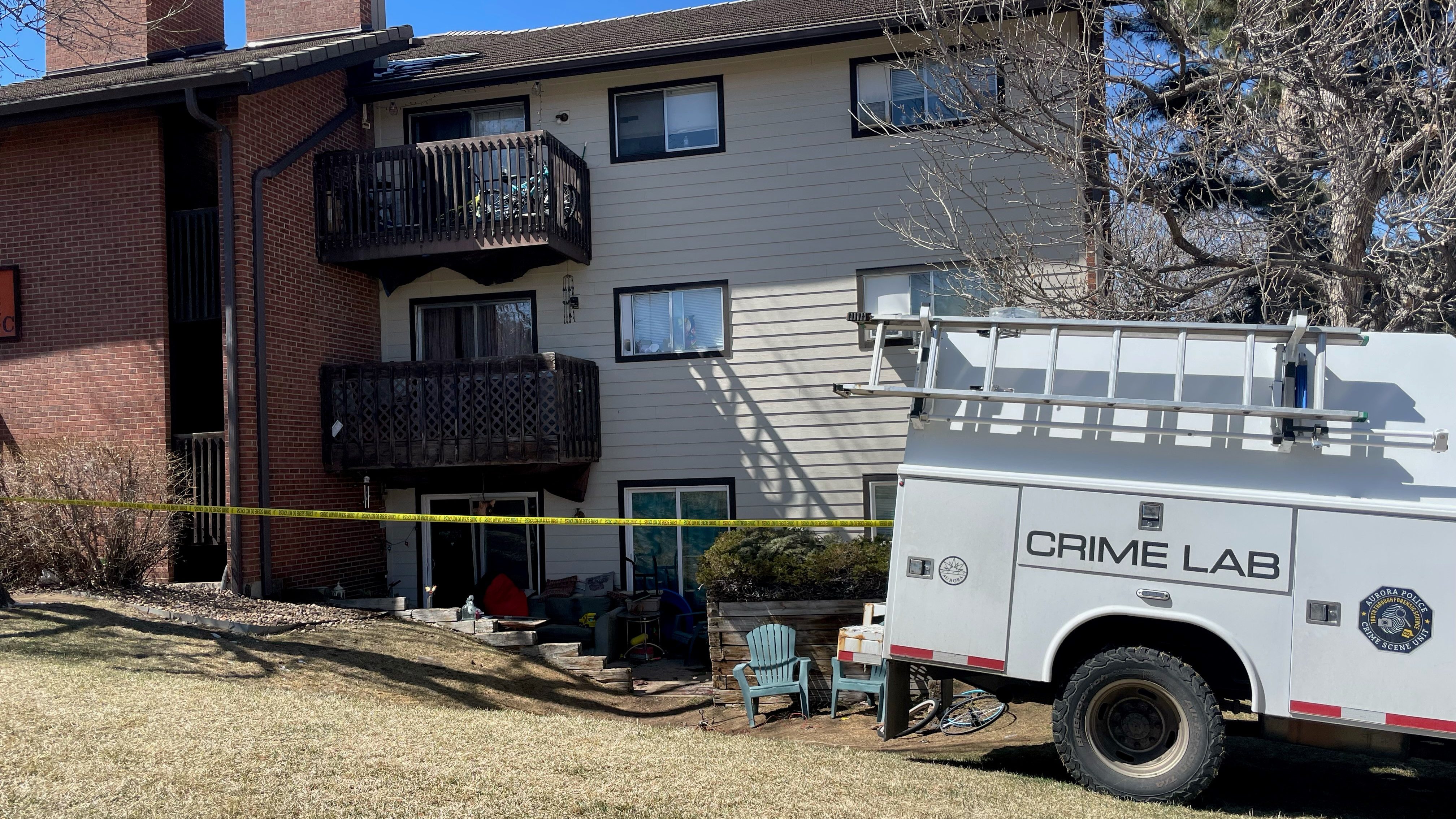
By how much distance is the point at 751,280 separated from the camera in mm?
15219

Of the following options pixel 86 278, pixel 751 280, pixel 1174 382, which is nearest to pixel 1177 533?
pixel 1174 382

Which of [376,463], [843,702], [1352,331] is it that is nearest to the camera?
[1352,331]

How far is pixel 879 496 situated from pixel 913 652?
25.1 ft

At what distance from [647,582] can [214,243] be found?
7377mm

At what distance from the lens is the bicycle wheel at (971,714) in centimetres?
938

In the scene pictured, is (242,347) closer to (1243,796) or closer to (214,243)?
(214,243)

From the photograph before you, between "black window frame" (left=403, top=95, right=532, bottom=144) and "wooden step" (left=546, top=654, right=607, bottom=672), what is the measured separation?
7.74m

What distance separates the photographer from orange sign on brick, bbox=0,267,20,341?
47.8 feet

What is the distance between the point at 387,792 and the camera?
5.70 m

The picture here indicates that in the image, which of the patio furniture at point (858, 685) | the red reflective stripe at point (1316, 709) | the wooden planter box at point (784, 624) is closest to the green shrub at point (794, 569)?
the wooden planter box at point (784, 624)

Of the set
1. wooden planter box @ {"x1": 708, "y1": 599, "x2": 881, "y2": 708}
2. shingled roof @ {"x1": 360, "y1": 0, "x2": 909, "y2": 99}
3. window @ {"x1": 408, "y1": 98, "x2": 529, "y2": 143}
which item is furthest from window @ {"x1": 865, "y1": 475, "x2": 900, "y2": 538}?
window @ {"x1": 408, "y1": 98, "x2": 529, "y2": 143}

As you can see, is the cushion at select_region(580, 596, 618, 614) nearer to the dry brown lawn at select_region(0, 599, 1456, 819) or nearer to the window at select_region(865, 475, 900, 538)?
the window at select_region(865, 475, 900, 538)

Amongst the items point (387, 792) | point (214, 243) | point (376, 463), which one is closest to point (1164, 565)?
point (387, 792)

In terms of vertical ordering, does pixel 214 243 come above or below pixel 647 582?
above
